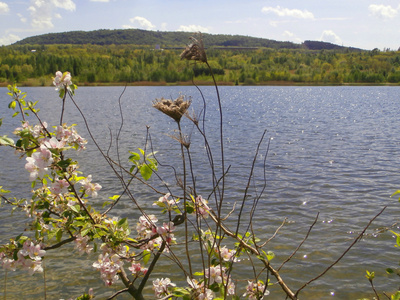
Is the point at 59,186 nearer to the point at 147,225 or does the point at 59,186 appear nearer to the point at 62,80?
the point at 147,225

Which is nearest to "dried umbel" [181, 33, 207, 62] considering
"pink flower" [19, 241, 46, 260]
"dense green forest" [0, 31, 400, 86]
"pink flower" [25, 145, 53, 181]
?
"pink flower" [25, 145, 53, 181]

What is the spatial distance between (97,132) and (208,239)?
20174 millimetres

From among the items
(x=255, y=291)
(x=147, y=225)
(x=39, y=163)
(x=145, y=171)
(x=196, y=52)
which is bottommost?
(x=255, y=291)

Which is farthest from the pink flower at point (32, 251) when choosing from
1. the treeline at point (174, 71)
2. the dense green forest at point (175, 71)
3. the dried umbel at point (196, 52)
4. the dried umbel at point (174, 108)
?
the treeline at point (174, 71)

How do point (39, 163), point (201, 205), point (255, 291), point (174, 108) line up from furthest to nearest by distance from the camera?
point (255, 291)
point (201, 205)
point (39, 163)
point (174, 108)

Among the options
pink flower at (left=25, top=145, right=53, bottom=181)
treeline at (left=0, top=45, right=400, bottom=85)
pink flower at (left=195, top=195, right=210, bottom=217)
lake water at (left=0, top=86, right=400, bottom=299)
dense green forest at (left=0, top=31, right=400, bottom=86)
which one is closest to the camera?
pink flower at (left=25, top=145, right=53, bottom=181)

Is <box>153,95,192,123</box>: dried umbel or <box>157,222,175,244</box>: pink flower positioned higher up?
<box>153,95,192,123</box>: dried umbel

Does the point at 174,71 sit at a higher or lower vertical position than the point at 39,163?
lower

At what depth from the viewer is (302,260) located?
6047 millimetres

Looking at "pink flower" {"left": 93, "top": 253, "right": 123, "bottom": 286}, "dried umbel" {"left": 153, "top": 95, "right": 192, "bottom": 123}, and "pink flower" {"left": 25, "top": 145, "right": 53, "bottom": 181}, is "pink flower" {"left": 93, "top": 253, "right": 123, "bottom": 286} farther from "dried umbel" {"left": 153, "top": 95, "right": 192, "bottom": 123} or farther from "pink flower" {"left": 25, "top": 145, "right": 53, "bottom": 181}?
"dried umbel" {"left": 153, "top": 95, "right": 192, "bottom": 123}

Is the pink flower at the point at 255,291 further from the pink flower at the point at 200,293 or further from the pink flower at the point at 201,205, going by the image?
the pink flower at the point at 201,205

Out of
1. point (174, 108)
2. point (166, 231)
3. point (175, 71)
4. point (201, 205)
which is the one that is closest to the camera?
point (174, 108)

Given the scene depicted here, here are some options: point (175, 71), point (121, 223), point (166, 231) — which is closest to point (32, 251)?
point (121, 223)

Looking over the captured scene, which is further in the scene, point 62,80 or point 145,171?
point 62,80
